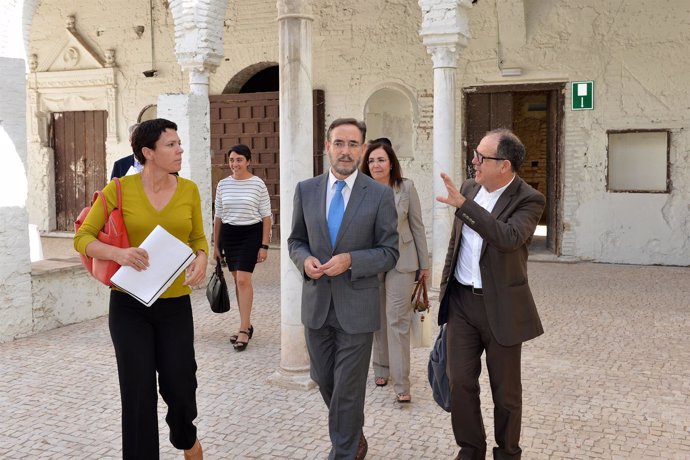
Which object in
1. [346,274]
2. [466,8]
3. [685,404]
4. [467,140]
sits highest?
[466,8]

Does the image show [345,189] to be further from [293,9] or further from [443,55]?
[443,55]

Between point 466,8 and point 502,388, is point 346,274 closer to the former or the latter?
point 502,388

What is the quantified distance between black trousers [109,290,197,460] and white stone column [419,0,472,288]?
5863 millimetres

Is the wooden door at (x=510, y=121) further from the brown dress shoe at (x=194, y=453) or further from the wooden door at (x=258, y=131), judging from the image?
the brown dress shoe at (x=194, y=453)

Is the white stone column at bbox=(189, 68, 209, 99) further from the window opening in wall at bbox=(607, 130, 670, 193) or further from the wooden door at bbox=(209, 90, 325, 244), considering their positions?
the window opening in wall at bbox=(607, 130, 670, 193)

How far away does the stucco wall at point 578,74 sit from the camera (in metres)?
10.8

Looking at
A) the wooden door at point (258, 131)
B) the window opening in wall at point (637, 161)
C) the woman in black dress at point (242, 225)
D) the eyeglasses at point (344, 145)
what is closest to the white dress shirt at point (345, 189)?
the eyeglasses at point (344, 145)

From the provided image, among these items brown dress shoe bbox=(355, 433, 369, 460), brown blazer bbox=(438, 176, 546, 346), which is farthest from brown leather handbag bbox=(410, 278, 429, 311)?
brown blazer bbox=(438, 176, 546, 346)

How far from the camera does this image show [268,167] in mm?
13000

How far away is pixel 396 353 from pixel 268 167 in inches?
334

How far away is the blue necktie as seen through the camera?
3.66 m

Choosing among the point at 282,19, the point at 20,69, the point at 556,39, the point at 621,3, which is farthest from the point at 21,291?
the point at 621,3

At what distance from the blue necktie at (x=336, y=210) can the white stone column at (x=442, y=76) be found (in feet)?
17.3

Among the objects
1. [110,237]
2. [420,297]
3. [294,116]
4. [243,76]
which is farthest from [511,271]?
[243,76]
